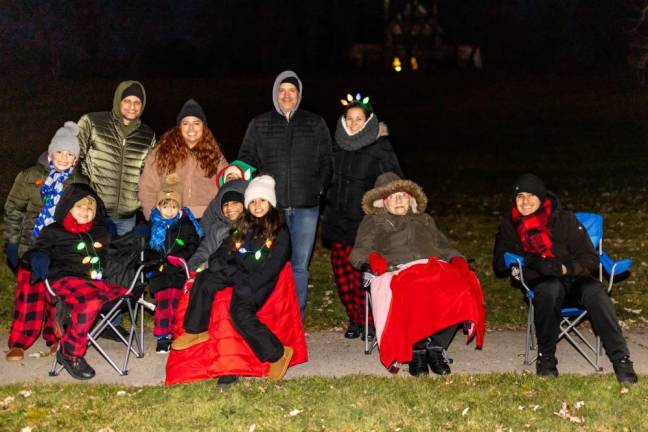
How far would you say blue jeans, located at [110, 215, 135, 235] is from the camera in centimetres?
740

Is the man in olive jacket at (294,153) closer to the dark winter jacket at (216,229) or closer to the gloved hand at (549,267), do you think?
→ the dark winter jacket at (216,229)

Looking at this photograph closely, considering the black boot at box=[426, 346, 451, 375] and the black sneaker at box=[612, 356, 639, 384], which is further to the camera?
the black boot at box=[426, 346, 451, 375]

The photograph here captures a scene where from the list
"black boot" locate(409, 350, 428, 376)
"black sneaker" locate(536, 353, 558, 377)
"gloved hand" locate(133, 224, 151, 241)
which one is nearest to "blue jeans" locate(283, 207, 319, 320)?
"gloved hand" locate(133, 224, 151, 241)

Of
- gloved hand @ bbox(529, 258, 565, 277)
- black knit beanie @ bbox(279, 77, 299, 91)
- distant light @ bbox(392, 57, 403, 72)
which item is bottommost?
gloved hand @ bbox(529, 258, 565, 277)

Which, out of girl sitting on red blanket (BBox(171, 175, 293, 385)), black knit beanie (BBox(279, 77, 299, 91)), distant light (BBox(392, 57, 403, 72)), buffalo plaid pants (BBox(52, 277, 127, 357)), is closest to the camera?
girl sitting on red blanket (BBox(171, 175, 293, 385))

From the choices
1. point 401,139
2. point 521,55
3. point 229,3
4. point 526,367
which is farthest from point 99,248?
point 521,55

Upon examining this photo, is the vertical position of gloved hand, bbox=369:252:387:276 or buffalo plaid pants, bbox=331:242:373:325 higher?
gloved hand, bbox=369:252:387:276

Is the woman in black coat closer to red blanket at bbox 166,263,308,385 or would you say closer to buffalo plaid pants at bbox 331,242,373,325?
buffalo plaid pants at bbox 331,242,373,325

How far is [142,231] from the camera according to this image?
6891 mm

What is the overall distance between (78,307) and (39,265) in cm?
38

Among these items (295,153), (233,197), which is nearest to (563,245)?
(295,153)

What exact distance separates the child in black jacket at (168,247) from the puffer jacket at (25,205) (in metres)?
0.67

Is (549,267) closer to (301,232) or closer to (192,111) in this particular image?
(301,232)

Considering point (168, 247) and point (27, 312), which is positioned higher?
point (168, 247)
